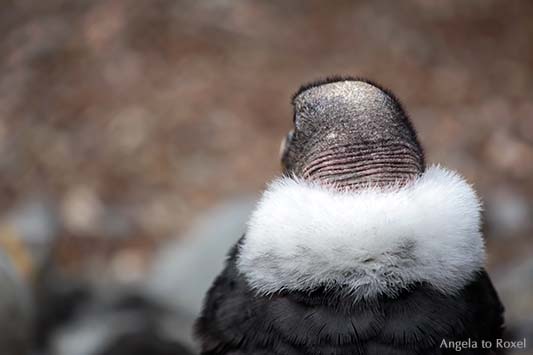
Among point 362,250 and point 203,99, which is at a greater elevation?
point 203,99

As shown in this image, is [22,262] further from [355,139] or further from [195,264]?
[355,139]

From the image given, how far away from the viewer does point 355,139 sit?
2.51 meters

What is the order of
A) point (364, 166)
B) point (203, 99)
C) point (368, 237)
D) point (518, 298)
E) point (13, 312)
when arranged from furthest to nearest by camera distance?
point (203, 99), point (518, 298), point (13, 312), point (364, 166), point (368, 237)

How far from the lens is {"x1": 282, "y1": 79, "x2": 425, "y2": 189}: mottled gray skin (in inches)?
97.4

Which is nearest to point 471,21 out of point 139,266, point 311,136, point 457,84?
point 457,84

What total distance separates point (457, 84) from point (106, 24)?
363cm

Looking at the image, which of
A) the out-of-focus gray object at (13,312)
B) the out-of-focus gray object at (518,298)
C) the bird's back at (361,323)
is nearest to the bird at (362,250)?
the bird's back at (361,323)

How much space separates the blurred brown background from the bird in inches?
127

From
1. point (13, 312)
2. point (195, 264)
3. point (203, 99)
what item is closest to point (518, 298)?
point (195, 264)

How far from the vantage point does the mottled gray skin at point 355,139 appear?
8.12 ft

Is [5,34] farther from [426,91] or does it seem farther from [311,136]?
[311,136]

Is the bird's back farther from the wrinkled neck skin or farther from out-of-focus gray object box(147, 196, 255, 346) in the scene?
out-of-focus gray object box(147, 196, 255, 346)

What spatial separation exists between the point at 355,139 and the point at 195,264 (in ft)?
8.88

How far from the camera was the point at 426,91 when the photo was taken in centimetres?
748
